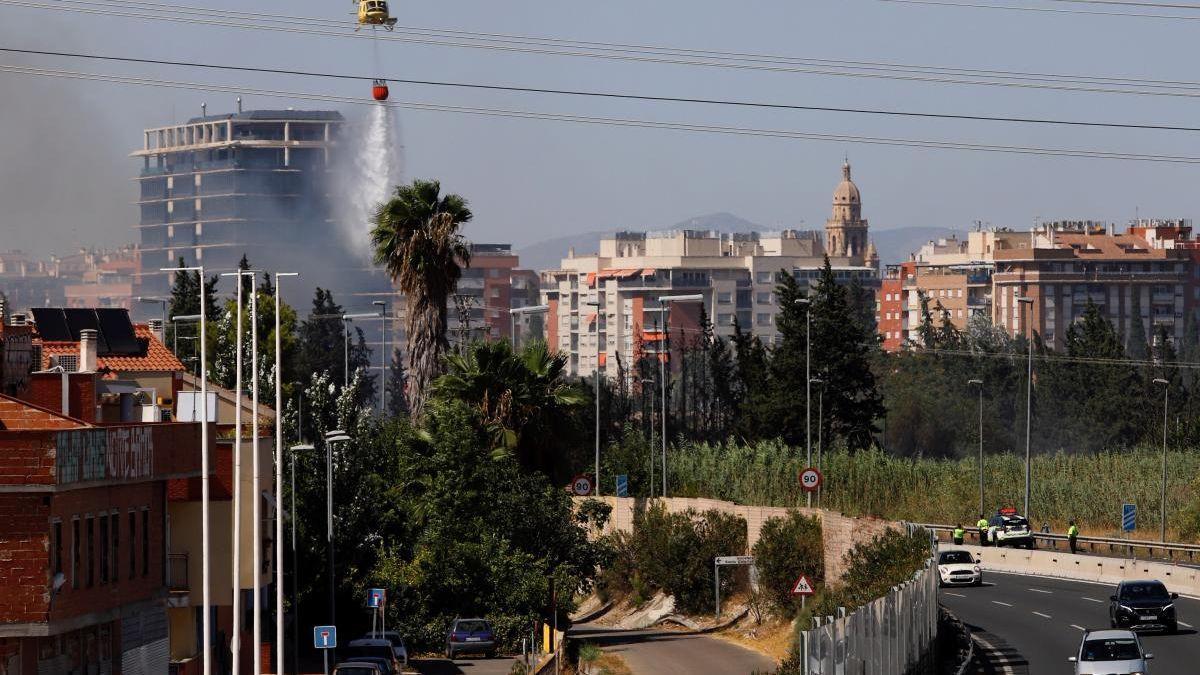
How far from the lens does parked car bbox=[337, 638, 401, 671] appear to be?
4944cm

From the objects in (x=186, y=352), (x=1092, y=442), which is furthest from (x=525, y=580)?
(x=1092, y=442)

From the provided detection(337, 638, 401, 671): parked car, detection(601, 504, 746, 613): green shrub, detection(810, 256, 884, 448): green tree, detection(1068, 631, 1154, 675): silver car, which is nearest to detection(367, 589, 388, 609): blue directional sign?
detection(337, 638, 401, 671): parked car

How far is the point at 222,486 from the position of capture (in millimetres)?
47344

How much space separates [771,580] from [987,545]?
1949 centimetres

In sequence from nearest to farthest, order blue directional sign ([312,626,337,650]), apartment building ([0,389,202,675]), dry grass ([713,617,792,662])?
apartment building ([0,389,202,675]), blue directional sign ([312,626,337,650]), dry grass ([713,617,792,662])

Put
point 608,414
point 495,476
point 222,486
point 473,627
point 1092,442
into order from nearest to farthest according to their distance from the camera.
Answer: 1. point 222,486
2. point 473,627
3. point 495,476
4. point 608,414
5. point 1092,442

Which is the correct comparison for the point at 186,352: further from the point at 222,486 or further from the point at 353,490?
the point at 222,486

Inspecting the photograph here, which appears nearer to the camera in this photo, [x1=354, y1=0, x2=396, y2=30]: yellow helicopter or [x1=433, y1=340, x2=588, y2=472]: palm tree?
[x1=354, y1=0, x2=396, y2=30]: yellow helicopter

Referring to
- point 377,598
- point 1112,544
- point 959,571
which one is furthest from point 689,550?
point 377,598

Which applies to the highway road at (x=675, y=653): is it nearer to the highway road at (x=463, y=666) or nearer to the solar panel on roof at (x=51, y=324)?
the highway road at (x=463, y=666)

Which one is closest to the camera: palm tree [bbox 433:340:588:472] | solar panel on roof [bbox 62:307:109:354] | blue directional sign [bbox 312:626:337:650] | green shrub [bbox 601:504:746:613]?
blue directional sign [bbox 312:626:337:650]

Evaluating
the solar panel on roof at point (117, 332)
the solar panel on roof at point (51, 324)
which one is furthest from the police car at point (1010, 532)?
the solar panel on roof at point (51, 324)

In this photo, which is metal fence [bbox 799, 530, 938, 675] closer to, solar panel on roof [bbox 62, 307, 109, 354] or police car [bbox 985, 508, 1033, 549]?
solar panel on roof [bbox 62, 307, 109, 354]

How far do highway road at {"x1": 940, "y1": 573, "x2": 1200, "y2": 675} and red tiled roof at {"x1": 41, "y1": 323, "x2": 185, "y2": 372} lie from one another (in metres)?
23.2
